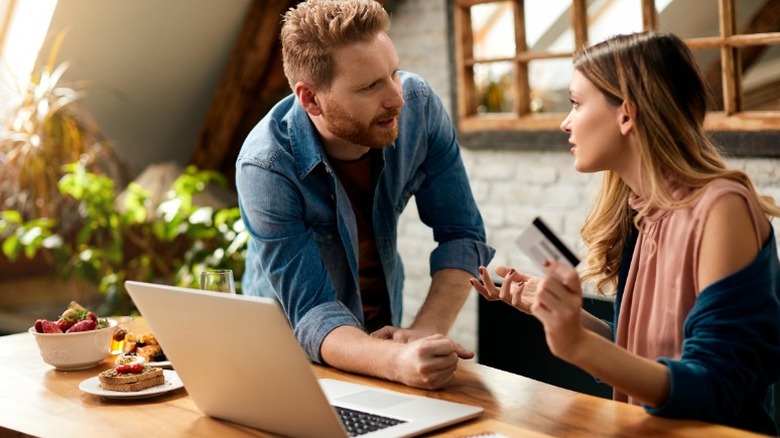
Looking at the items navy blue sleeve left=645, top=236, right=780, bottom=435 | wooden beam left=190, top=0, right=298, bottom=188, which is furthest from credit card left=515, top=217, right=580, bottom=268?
wooden beam left=190, top=0, right=298, bottom=188

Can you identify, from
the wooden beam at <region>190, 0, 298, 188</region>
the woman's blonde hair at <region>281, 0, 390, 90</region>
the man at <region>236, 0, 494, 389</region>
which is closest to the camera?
the man at <region>236, 0, 494, 389</region>

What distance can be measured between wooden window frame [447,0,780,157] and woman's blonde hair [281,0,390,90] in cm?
150

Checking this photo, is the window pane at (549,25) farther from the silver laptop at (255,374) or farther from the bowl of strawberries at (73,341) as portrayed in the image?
the silver laptop at (255,374)

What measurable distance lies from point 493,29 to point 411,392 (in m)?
4.03

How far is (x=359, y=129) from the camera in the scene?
2.21m

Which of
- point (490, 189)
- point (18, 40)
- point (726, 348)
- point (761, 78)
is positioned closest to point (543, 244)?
point (726, 348)

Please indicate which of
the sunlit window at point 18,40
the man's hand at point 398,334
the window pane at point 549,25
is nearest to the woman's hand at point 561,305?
the man's hand at point 398,334

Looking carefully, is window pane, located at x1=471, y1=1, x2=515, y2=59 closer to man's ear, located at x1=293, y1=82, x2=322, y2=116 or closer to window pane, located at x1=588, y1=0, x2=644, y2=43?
window pane, located at x1=588, y1=0, x2=644, y2=43

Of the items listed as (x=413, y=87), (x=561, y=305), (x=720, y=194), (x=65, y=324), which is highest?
(x=413, y=87)

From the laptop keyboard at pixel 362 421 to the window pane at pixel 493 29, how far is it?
3882 millimetres

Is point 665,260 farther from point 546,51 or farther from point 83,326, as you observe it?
point 546,51

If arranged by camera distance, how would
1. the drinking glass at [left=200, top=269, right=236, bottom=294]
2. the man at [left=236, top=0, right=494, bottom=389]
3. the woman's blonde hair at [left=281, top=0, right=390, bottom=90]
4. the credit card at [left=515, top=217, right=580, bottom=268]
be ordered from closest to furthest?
1. the credit card at [left=515, top=217, right=580, bottom=268]
2. the drinking glass at [left=200, top=269, right=236, bottom=294]
3. the man at [left=236, top=0, right=494, bottom=389]
4. the woman's blonde hair at [left=281, top=0, right=390, bottom=90]

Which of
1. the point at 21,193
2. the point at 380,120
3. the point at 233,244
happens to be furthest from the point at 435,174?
the point at 21,193

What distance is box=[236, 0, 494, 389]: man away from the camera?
2020 mm
